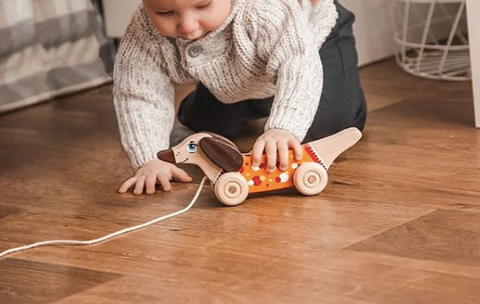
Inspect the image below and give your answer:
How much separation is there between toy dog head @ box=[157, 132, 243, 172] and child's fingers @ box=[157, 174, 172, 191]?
11 centimetres

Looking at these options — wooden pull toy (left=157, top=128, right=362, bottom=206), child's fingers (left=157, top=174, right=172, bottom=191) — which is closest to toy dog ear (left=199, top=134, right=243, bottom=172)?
wooden pull toy (left=157, top=128, right=362, bottom=206)

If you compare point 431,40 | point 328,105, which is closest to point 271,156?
point 328,105

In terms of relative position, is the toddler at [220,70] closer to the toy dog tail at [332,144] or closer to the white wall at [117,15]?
the toy dog tail at [332,144]

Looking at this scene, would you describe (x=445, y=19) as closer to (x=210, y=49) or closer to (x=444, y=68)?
(x=444, y=68)

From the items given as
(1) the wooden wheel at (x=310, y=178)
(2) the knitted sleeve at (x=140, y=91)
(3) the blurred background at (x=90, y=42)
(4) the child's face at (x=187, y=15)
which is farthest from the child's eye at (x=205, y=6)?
(3) the blurred background at (x=90, y=42)

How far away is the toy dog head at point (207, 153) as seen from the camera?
1150 mm

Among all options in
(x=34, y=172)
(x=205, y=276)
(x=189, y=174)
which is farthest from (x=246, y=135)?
(x=205, y=276)

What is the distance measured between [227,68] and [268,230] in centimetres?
33

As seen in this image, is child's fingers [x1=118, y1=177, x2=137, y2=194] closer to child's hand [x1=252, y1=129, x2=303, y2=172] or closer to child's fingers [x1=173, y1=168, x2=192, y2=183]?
child's fingers [x1=173, y1=168, x2=192, y2=183]

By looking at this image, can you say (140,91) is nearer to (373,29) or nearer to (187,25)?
(187,25)

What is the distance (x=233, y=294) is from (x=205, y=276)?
0.06 metres

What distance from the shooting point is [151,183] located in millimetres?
1263

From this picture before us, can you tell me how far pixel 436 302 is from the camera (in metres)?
0.86

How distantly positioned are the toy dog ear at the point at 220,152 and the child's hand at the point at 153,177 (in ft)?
0.44
